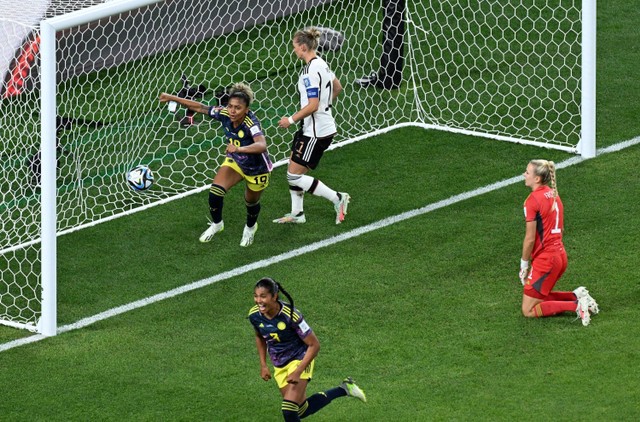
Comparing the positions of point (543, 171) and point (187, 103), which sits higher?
point (187, 103)

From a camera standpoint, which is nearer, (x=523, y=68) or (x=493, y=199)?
(x=493, y=199)

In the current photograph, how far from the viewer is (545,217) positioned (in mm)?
11578

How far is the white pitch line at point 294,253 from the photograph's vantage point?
488 inches

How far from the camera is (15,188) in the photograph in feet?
48.6

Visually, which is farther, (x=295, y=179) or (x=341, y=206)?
(x=341, y=206)

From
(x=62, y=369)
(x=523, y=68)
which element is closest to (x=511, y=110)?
(x=523, y=68)

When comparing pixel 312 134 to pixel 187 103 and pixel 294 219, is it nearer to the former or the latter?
pixel 294 219

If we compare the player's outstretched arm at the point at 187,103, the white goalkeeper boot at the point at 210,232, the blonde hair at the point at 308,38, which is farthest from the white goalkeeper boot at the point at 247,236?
the blonde hair at the point at 308,38

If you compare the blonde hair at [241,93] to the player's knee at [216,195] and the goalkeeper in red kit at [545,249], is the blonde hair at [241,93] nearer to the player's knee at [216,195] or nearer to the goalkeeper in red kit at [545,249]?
the player's knee at [216,195]

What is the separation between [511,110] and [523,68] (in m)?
1.03

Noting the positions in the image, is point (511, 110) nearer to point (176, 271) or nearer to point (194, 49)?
point (194, 49)

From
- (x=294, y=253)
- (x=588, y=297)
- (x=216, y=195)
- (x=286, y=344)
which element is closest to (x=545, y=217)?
(x=588, y=297)

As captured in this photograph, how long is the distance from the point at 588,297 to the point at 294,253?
3.17 metres

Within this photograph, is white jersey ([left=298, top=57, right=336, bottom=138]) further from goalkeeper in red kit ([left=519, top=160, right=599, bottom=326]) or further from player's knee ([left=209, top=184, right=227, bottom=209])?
goalkeeper in red kit ([left=519, top=160, right=599, bottom=326])
